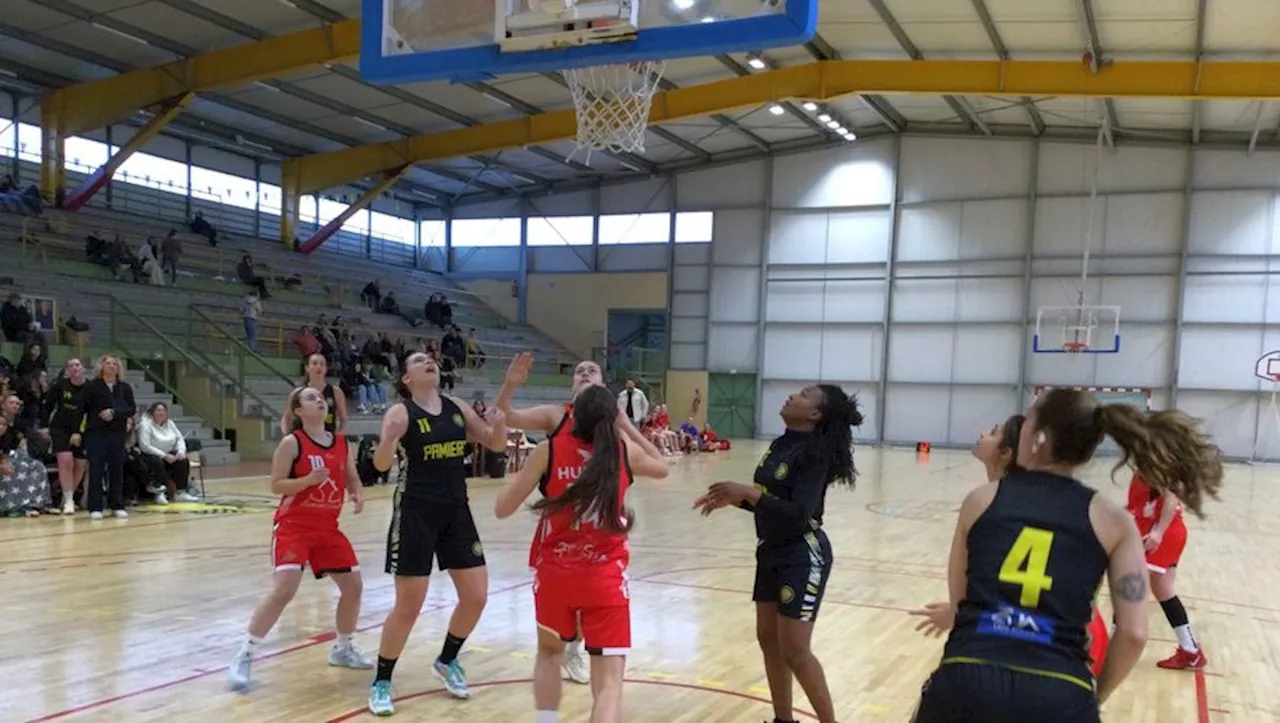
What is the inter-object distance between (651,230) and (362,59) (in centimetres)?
2454

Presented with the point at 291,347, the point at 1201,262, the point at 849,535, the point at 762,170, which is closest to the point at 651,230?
the point at 762,170

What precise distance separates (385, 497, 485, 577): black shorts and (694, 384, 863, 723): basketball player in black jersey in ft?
4.55

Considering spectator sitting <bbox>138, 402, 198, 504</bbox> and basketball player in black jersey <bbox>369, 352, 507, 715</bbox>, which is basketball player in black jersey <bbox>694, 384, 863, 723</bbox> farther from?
spectator sitting <bbox>138, 402, 198, 504</bbox>

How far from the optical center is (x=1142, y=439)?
8.41 feet

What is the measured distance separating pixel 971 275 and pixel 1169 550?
899 inches

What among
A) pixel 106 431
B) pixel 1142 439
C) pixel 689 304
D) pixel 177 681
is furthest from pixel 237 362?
pixel 1142 439

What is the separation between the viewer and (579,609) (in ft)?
11.7

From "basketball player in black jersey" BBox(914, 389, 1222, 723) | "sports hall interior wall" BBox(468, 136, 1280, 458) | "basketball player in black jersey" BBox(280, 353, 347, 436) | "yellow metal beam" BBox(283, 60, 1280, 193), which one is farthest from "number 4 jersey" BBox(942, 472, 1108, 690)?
"sports hall interior wall" BBox(468, 136, 1280, 458)

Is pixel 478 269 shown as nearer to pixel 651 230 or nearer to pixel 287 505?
pixel 651 230

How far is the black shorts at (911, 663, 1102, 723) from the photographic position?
2.22m

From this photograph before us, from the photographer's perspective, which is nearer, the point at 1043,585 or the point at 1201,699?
the point at 1043,585

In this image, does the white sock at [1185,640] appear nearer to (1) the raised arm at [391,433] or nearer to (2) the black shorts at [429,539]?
(2) the black shorts at [429,539]

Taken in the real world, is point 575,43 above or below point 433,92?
below

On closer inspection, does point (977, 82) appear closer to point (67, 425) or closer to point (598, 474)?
point (67, 425)
